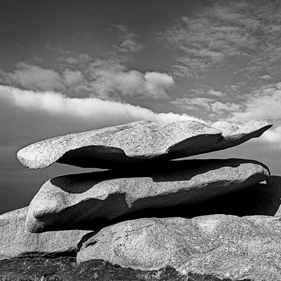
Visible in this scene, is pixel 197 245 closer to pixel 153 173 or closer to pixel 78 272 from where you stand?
pixel 153 173

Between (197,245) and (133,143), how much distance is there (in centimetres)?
314

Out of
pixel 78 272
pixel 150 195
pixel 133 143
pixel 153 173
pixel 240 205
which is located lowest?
pixel 78 272

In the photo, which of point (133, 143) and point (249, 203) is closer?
point (133, 143)

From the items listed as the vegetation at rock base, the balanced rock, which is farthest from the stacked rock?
the balanced rock

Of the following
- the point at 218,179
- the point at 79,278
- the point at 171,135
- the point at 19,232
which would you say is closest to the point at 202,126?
the point at 171,135

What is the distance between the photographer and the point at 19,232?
512 inches

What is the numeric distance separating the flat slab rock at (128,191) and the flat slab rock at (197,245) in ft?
1.83

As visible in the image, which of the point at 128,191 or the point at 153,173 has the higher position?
the point at 153,173

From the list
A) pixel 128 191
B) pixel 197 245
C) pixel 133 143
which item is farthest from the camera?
pixel 128 191

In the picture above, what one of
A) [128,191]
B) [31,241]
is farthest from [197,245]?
[31,241]

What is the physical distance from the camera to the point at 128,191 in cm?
1114

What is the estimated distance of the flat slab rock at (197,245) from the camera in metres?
9.21

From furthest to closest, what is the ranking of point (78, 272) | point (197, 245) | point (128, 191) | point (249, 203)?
point (249, 203), point (128, 191), point (197, 245), point (78, 272)

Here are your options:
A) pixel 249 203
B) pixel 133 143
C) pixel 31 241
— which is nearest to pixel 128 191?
pixel 133 143
